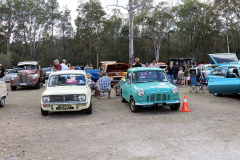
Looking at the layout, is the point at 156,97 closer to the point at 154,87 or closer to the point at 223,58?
the point at 154,87

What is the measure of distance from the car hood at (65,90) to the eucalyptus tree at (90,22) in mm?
42321

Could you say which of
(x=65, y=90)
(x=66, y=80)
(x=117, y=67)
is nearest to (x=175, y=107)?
(x=65, y=90)

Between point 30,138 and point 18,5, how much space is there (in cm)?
4660

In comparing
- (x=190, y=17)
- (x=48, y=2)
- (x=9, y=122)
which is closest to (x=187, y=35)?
(x=190, y=17)

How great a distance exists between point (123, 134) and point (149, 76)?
3.77m

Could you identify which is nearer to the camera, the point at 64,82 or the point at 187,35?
the point at 64,82

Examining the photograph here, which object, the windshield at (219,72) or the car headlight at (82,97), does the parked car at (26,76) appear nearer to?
the car headlight at (82,97)

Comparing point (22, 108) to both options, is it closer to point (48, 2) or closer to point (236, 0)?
point (236, 0)

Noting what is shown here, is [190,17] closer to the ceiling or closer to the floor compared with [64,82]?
closer to the ceiling

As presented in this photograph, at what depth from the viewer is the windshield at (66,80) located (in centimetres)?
902

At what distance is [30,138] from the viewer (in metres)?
5.85

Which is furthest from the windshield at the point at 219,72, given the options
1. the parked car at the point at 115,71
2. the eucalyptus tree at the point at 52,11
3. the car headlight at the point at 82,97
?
the eucalyptus tree at the point at 52,11

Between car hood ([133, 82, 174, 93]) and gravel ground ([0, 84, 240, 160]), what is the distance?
87 cm

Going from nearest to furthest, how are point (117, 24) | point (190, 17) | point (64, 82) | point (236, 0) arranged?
point (64, 82) → point (236, 0) → point (190, 17) → point (117, 24)
